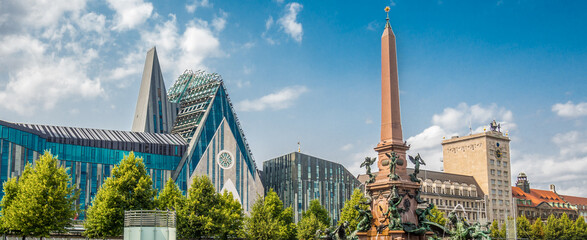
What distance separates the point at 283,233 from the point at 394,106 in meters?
28.0

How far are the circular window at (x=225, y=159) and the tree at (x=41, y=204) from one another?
5079 cm

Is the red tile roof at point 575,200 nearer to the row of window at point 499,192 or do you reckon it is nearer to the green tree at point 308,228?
the row of window at point 499,192

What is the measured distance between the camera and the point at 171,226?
2769cm

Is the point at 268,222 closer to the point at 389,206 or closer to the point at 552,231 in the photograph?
the point at 389,206

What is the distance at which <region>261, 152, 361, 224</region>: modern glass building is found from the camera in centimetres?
9881

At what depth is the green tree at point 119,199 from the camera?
43438 millimetres

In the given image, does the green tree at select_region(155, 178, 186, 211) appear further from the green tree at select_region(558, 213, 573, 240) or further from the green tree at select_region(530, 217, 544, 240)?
the green tree at select_region(558, 213, 573, 240)

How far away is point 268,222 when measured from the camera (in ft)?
192

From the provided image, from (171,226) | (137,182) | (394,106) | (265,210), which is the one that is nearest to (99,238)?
(137,182)

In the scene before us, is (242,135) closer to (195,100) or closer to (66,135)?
(195,100)

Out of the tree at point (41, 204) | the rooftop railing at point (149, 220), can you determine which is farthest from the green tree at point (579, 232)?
the rooftop railing at point (149, 220)

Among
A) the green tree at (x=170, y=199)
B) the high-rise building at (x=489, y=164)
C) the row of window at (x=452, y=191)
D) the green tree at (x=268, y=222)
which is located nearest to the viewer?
the green tree at (x=170, y=199)

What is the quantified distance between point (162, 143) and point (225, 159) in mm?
9467

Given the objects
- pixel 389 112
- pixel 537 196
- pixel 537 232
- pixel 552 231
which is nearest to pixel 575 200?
pixel 537 196
